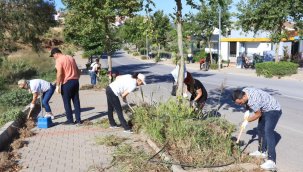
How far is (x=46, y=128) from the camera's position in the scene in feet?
29.5

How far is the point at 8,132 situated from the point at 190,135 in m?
4.14

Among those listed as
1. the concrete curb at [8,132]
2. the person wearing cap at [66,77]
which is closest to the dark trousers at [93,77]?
the person wearing cap at [66,77]

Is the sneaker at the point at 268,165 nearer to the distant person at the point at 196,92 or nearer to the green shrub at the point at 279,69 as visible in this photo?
the distant person at the point at 196,92

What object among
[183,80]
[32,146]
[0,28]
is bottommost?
[32,146]

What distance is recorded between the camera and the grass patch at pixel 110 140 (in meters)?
7.35

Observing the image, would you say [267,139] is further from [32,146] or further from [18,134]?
[18,134]

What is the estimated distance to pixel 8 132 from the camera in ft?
26.2

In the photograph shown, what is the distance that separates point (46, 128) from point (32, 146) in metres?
1.52

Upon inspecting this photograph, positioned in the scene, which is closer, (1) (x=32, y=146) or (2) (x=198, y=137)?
(2) (x=198, y=137)

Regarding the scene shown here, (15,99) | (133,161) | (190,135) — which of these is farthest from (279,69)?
(133,161)

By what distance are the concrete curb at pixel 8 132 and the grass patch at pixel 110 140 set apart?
6.16ft

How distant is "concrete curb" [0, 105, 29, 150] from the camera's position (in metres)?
7.51

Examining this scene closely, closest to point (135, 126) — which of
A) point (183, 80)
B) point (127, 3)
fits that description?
point (183, 80)

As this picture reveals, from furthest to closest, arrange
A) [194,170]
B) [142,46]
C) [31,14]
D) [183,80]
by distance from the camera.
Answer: [142,46] → [31,14] → [183,80] → [194,170]
